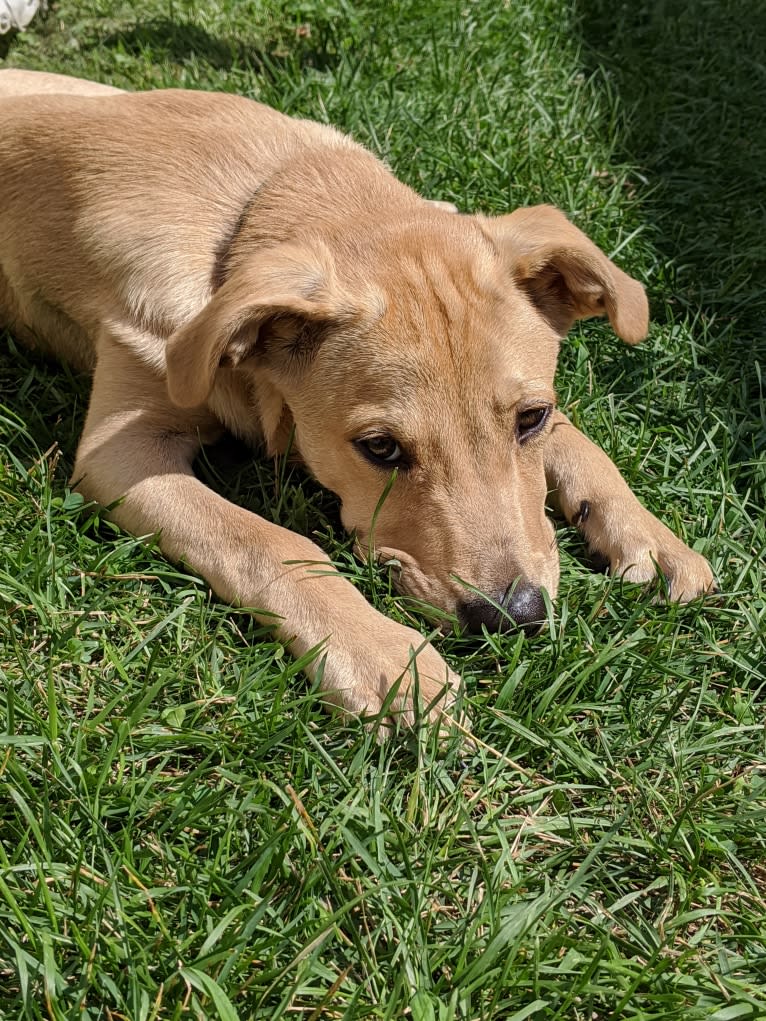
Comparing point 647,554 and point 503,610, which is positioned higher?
point 503,610

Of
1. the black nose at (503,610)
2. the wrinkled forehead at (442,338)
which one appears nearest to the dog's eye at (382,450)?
the wrinkled forehead at (442,338)

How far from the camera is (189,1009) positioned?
2303mm

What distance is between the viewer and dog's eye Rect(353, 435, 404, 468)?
3.41 m

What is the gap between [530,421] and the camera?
3580mm

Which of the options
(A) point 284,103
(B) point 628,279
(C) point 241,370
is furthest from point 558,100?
(C) point 241,370

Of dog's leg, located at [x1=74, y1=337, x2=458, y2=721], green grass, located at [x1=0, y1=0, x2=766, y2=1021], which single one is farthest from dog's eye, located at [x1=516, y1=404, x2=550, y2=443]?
dog's leg, located at [x1=74, y1=337, x2=458, y2=721]

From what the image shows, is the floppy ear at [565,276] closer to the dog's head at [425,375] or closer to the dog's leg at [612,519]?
the dog's head at [425,375]

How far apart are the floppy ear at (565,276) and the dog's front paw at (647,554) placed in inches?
26.0

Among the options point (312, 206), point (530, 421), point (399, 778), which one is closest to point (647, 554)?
point (530, 421)

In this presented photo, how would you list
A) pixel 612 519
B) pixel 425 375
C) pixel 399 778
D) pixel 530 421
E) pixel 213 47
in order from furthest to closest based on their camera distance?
pixel 213 47 < pixel 612 519 < pixel 530 421 < pixel 425 375 < pixel 399 778

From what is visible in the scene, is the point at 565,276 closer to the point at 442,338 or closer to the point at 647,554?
the point at 442,338

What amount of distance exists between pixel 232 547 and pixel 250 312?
0.77 m

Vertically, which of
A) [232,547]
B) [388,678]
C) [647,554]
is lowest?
[647,554]

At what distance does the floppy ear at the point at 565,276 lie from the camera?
11.9ft
